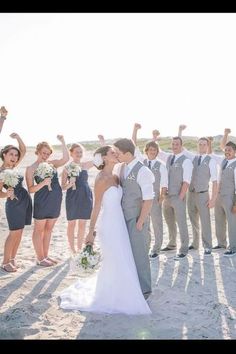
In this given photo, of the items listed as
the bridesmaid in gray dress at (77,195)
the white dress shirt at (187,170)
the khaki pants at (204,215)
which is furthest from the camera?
the khaki pants at (204,215)

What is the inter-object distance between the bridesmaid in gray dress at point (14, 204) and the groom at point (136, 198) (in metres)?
2.20

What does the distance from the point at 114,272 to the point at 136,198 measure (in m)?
1.10

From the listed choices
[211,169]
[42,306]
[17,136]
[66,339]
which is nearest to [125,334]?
[66,339]

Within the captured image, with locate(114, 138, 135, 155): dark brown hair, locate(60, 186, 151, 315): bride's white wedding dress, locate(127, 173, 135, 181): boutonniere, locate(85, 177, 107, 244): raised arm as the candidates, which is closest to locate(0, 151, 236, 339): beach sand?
locate(60, 186, 151, 315): bride's white wedding dress

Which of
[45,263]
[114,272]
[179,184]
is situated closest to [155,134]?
[179,184]

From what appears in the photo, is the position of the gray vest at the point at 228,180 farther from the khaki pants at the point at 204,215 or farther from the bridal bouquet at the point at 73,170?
the bridal bouquet at the point at 73,170

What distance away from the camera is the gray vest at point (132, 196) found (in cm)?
659

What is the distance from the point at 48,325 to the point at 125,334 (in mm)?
1015


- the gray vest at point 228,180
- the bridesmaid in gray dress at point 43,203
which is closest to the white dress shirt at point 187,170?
the gray vest at point 228,180

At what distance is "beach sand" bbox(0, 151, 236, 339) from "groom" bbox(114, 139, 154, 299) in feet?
2.49

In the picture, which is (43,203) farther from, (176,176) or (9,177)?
(176,176)

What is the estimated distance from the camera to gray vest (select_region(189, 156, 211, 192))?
376 inches

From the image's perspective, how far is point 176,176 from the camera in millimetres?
9445
